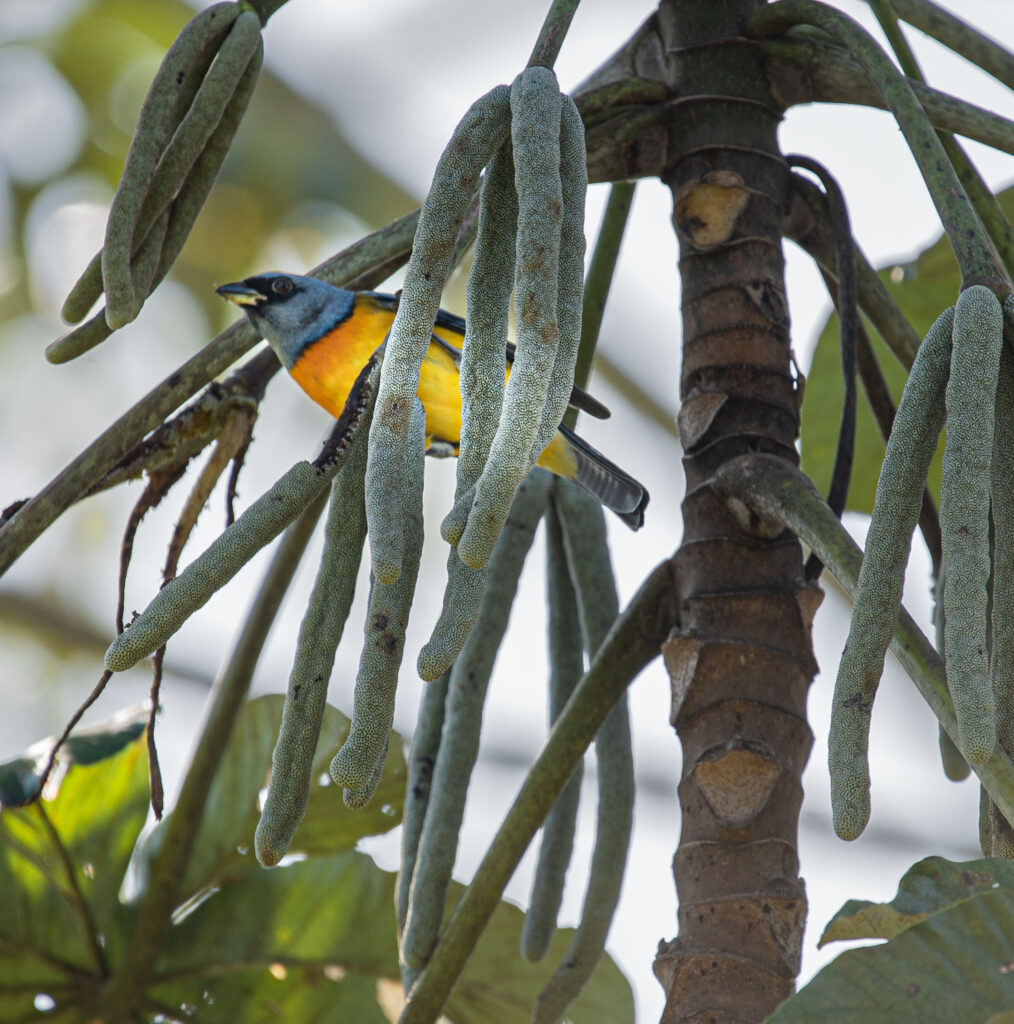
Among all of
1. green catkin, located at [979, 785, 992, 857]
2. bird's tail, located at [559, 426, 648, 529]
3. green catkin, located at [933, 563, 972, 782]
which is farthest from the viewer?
bird's tail, located at [559, 426, 648, 529]

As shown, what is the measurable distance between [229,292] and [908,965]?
1886mm

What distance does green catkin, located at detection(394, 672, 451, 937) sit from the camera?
144 cm

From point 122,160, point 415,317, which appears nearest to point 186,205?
point 415,317

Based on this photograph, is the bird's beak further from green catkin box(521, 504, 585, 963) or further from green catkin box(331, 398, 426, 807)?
green catkin box(331, 398, 426, 807)

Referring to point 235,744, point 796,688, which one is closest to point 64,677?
point 235,744

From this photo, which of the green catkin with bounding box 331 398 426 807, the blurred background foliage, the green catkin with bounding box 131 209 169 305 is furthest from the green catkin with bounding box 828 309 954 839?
the blurred background foliage

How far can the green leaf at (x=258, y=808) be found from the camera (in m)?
1.85

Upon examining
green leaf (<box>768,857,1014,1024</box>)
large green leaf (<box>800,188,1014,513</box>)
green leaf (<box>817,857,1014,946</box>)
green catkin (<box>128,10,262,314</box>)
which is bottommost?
green leaf (<box>768,857,1014,1024</box>)

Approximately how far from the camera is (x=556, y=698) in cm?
157

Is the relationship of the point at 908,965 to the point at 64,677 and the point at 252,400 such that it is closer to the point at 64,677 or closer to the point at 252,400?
the point at 252,400

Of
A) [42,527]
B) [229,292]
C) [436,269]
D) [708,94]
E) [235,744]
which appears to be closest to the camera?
[436,269]

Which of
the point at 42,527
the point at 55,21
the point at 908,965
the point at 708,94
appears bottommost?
the point at 908,965

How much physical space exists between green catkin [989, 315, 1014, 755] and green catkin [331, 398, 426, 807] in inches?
16.2

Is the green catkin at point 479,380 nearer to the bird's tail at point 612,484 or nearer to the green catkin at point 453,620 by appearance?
the green catkin at point 453,620
